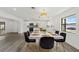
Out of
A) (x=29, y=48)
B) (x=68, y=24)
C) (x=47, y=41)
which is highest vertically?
(x=68, y=24)

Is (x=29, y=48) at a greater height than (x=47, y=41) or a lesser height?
lesser

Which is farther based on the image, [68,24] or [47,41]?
[68,24]

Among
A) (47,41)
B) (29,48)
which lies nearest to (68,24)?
(29,48)

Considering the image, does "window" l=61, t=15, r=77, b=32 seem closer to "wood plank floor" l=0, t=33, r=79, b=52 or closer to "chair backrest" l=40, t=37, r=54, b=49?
"wood plank floor" l=0, t=33, r=79, b=52

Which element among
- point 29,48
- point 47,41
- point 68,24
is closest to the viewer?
point 47,41

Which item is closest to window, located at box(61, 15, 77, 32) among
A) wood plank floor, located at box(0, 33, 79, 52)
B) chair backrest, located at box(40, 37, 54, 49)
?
wood plank floor, located at box(0, 33, 79, 52)

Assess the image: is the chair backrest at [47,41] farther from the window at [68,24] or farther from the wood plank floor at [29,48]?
the window at [68,24]

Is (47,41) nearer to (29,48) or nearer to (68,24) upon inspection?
(29,48)

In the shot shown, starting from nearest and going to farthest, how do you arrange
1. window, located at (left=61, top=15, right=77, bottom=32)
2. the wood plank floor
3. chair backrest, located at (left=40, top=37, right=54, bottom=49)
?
chair backrest, located at (left=40, top=37, right=54, bottom=49), the wood plank floor, window, located at (left=61, top=15, right=77, bottom=32)

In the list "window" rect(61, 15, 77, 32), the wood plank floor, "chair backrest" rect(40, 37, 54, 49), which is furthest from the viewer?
"window" rect(61, 15, 77, 32)

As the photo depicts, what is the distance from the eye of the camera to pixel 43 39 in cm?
388
